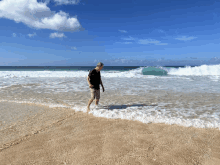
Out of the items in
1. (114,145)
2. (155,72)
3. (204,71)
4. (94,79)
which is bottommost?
(114,145)

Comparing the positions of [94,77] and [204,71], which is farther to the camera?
[204,71]

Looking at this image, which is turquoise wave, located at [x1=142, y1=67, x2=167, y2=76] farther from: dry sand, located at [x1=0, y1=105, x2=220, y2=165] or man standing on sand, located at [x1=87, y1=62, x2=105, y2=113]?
dry sand, located at [x1=0, y1=105, x2=220, y2=165]

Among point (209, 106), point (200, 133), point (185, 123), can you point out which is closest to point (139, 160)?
point (200, 133)

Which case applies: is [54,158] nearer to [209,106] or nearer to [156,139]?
[156,139]

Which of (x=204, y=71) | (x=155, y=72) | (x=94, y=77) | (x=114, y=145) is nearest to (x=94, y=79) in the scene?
(x=94, y=77)

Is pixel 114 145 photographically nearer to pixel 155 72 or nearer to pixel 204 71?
pixel 204 71

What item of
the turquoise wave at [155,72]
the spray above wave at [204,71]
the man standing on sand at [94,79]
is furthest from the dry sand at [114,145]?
the spray above wave at [204,71]

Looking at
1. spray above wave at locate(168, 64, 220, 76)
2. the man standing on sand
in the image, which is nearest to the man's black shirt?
the man standing on sand

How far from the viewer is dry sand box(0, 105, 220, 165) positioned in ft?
9.09

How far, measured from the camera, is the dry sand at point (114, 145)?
2770 mm

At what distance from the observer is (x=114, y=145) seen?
3.25 meters

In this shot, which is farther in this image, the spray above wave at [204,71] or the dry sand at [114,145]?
the spray above wave at [204,71]

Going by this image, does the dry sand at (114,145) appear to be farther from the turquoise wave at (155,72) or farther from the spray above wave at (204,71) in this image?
the spray above wave at (204,71)

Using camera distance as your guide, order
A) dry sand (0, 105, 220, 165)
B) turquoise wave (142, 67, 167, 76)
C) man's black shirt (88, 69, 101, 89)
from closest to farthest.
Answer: dry sand (0, 105, 220, 165) < man's black shirt (88, 69, 101, 89) < turquoise wave (142, 67, 167, 76)
